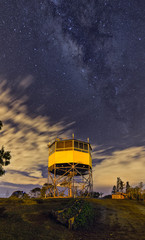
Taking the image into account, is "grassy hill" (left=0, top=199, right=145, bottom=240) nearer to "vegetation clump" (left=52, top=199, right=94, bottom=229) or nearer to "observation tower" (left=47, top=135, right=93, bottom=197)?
"vegetation clump" (left=52, top=199, right=94, bottom=229)

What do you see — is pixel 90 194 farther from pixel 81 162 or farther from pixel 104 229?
pixel 104 229

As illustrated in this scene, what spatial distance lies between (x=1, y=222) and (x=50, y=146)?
2548 centimetres

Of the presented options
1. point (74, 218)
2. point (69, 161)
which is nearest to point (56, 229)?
point (74, 218)

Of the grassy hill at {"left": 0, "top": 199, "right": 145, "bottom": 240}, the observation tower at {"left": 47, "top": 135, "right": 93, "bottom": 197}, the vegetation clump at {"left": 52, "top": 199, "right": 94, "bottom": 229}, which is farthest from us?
the observation tower at {"left": 47, "top": 135, "right": 93, "bottom": 197}

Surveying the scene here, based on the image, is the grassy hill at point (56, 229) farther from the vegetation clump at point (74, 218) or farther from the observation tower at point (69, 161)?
the observation tower at point (69, 161)

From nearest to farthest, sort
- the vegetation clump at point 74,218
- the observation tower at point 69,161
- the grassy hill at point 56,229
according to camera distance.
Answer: the grassy hill at point 56,229 → the vegetation clump at point 74,218 → the observation tower at point 69,161

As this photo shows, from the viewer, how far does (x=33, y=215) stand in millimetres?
12320

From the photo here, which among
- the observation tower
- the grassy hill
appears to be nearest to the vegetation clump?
the grassy hill

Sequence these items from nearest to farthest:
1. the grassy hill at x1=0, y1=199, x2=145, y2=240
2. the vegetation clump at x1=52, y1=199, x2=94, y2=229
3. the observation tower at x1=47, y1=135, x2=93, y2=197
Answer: the grassy hill at x1=0, y1=199, x2=145, y2=240 < the vegetation clump at x1=52, y1=199, x2=94, y2=229 < the observation tower at x1=47, y1=135, x2=93, y2=197

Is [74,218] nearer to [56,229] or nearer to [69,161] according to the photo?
[56,229]

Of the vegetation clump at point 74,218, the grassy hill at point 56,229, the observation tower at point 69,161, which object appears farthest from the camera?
the observation tower at point 69,161

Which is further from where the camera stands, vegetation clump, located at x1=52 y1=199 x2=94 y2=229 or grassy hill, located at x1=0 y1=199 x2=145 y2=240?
vegetation clump, located at x1=52 y1=199 x2=94 y2=229

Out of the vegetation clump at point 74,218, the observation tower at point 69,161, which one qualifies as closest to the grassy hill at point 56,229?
the vegetation clump at point 74,218

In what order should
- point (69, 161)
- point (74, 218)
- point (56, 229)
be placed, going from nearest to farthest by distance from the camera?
point (56, 229) → point (74, 218) → point (69, 161)
